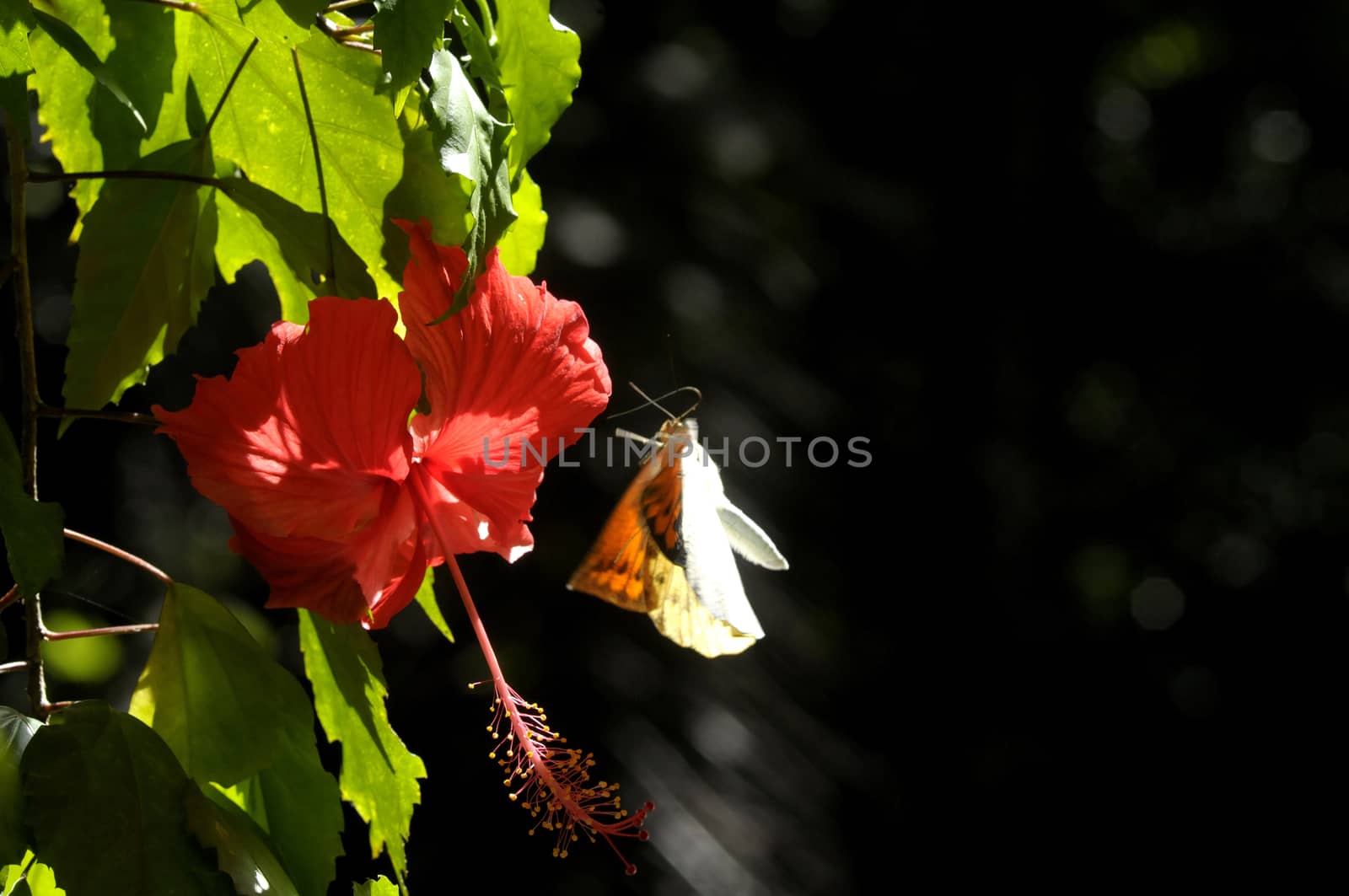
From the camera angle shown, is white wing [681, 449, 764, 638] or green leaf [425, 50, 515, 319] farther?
white wing [681, 449, 764, 638]

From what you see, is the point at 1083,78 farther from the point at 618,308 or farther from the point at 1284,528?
the point at 618,308

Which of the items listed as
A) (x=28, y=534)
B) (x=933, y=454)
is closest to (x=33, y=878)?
(x=28, y=534)

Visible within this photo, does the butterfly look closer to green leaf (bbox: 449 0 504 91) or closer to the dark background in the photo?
green leaf (bbox: 449 0 504 91)

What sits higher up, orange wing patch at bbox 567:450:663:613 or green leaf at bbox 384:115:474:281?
green leaf at bbox 384:115:474:281

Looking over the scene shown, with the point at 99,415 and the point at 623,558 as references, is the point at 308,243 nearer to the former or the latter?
the point at 99,415

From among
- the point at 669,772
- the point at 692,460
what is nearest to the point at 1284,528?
the point at 669,772

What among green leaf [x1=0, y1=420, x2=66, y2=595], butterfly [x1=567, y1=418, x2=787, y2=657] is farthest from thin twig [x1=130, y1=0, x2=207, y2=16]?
butterfly [x1=567, y1=418, x2=787, y2=657]

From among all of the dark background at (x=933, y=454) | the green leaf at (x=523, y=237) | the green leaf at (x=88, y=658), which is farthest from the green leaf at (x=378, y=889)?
the green leaf at (x=88, y=658)
